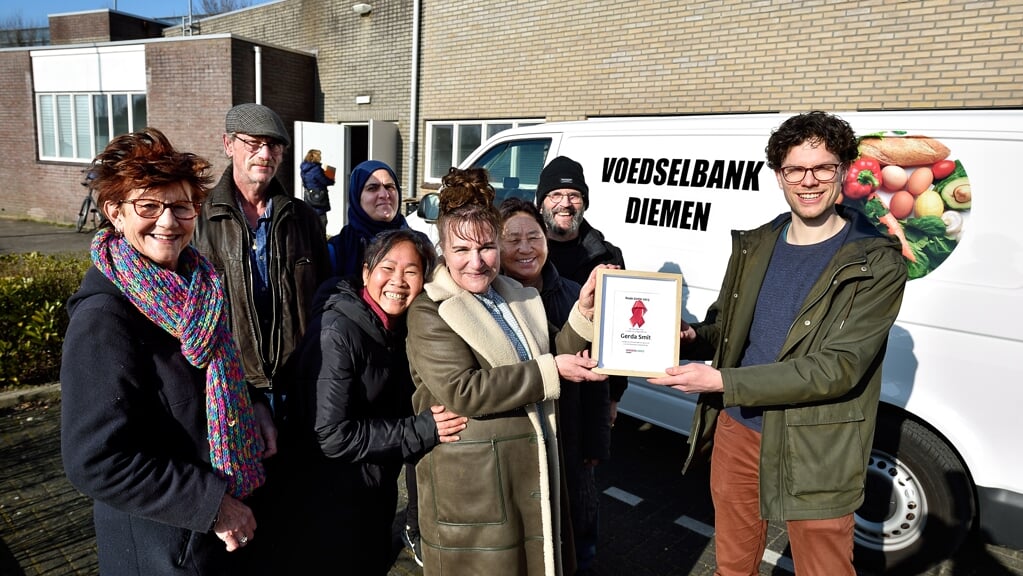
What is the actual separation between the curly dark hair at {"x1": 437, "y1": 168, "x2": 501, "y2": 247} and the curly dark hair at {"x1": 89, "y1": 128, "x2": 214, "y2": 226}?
82 centimetres

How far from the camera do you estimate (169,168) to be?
1702 mm

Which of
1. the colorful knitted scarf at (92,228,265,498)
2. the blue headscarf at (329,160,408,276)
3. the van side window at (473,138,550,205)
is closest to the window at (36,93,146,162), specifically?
the van side window at (473,138,550,205)

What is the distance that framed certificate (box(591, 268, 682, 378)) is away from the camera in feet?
7.02

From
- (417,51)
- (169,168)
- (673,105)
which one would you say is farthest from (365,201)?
(417,51)

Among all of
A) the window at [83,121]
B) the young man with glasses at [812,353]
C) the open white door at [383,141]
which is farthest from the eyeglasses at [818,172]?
the window at [83,121]

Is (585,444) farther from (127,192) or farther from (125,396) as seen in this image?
(127,192)

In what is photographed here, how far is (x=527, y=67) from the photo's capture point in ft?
35.0

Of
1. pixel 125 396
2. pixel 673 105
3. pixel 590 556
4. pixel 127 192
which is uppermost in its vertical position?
pixel 673 105

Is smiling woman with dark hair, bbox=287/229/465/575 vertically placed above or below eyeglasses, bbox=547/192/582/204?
below

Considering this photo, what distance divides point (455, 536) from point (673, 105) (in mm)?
8051

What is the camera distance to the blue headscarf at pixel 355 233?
332 centimetres

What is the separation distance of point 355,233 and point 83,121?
17205mm

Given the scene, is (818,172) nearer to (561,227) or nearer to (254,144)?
(561,227)

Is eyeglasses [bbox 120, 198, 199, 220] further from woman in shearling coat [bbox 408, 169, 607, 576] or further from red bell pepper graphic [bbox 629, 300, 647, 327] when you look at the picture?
red bell pepper graphic [bbox 629, 300, 647, 327]
